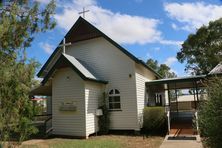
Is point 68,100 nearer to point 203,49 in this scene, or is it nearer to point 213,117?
point 213,117

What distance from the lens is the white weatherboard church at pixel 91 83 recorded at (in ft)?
45.1

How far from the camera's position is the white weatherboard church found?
13742mm

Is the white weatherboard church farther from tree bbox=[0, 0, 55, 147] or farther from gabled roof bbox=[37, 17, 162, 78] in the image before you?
tree bbox=[0, 0, 55, 147]

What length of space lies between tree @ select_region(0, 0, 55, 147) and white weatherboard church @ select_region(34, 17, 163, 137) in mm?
7105

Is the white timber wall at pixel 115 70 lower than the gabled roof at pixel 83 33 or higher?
lower

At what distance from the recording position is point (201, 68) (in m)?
36.9

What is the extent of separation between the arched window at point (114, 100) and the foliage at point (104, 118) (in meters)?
0.40

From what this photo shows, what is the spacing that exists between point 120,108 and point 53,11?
971 cm

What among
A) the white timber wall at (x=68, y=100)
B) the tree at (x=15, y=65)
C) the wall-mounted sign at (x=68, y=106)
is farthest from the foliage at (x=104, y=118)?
the tree at (x=15, y=65)

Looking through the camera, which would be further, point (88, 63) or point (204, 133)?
point (88, 63)

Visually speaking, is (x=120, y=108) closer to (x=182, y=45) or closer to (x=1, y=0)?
(x=1, y=0)

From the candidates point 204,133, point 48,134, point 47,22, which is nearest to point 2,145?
point 47,22

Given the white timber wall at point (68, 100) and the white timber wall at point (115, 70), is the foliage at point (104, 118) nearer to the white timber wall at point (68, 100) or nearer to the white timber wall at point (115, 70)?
the white timber wall at point (115, 70)

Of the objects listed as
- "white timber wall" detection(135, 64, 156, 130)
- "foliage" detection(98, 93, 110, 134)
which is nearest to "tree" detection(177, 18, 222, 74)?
"white timber wall" detection(135, 64, 156, 130)
